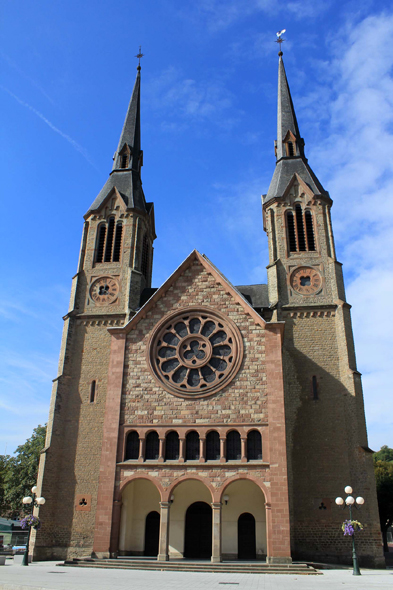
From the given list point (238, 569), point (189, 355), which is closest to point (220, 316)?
point (189, 355)

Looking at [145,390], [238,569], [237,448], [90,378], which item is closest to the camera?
[238,569]

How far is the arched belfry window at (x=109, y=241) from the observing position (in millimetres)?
35359

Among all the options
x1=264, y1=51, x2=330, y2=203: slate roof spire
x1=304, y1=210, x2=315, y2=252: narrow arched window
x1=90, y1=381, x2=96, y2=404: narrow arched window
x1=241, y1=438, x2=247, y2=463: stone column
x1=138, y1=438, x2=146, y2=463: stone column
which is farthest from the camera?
x1=264, y1=51, x2=330, y2=203: slate roof spire

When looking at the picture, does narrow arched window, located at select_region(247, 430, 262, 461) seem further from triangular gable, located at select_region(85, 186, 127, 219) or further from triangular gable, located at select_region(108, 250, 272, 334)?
triangular gable, located at select_region(85, 186, 127, 219)

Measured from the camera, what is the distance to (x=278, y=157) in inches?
1554

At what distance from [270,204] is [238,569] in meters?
24.6

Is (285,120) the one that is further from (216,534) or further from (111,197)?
(216,534)

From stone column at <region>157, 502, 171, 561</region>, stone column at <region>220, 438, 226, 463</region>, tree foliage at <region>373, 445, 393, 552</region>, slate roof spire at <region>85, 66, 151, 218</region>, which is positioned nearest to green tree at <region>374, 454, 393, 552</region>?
tree foliage at <region>373, 445, 393, 552</region>

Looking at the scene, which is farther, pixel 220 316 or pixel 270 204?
pixel 270 204

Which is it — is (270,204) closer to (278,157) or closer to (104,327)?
(278,157)

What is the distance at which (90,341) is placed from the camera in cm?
3188

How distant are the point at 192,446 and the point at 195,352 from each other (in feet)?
16.6

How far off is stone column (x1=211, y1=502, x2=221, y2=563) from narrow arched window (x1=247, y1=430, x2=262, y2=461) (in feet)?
8.85

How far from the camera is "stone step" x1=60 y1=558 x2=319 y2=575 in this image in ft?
65.3
